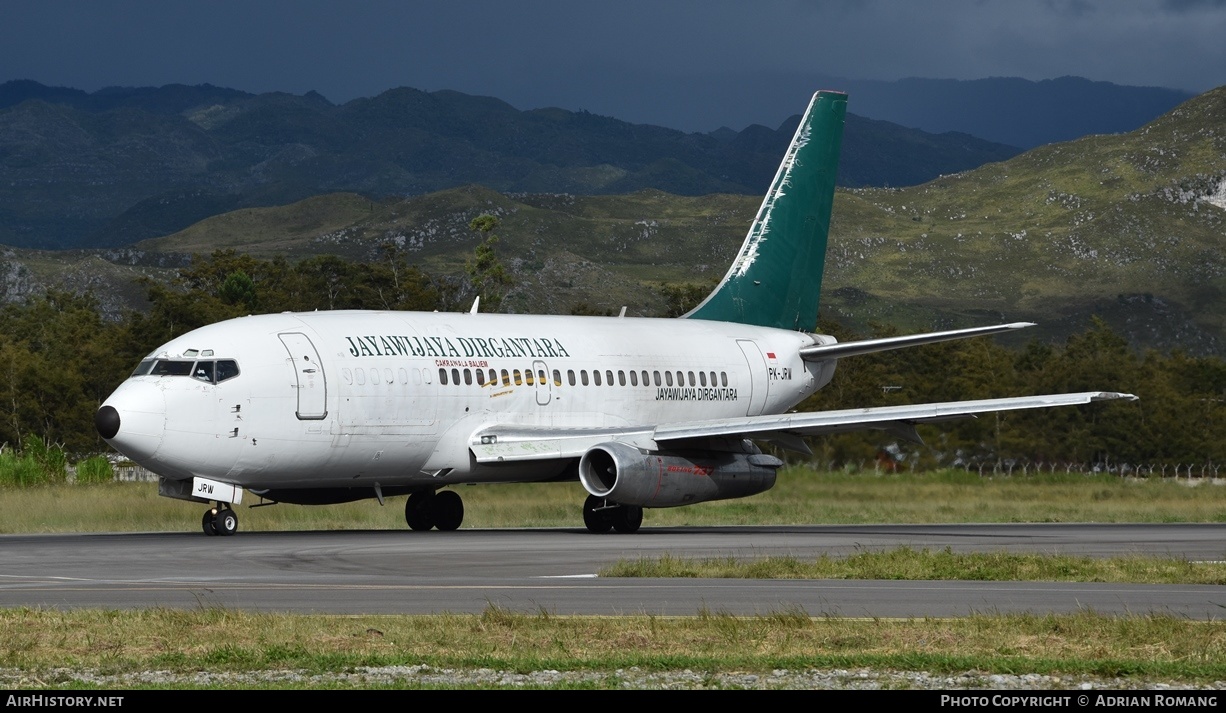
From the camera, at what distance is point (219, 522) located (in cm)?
3138

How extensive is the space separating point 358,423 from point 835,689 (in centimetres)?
2057

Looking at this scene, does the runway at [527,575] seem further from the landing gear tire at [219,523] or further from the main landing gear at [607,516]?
the landing gear tire at [219,523]

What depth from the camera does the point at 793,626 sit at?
15.7 m

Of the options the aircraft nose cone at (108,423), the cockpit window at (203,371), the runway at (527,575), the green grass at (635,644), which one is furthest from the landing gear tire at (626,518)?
the green grass at (635,644)

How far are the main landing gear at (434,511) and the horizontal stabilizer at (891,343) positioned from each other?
944cm

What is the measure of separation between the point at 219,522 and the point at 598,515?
707 cm

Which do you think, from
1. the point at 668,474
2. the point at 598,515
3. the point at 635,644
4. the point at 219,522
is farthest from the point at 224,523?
the point at 635,644

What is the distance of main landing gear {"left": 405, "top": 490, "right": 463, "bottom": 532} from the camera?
36.1 metres

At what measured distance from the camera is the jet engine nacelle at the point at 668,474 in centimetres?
3259

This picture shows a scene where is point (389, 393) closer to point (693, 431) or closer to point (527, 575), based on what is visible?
point (693, 431)

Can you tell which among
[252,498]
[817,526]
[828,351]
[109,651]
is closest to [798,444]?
[817,526]

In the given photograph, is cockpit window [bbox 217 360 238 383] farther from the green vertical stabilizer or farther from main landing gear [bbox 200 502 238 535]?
the green vertical stabilizer

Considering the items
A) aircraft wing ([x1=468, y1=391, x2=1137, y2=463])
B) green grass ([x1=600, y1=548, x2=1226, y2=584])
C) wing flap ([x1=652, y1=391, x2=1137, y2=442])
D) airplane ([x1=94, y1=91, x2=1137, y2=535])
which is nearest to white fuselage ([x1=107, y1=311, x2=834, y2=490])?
airplane ([x1=94, y1=91, x2=1137, y2=535])
